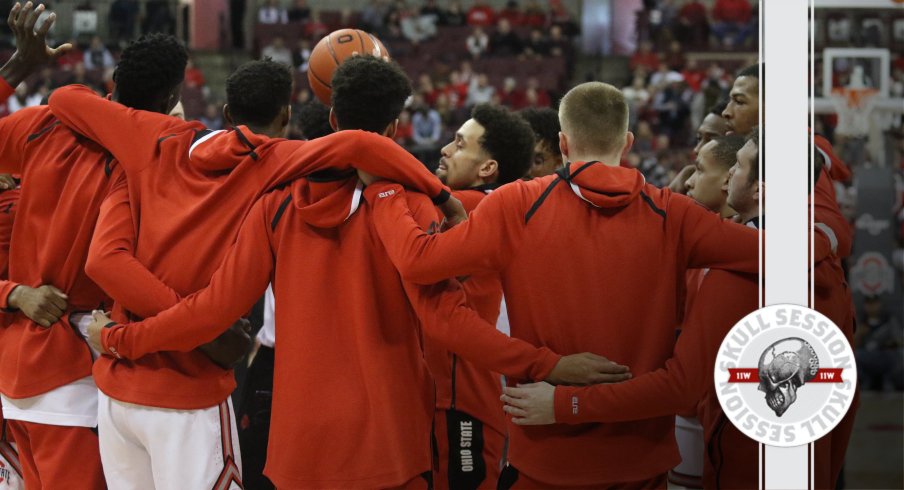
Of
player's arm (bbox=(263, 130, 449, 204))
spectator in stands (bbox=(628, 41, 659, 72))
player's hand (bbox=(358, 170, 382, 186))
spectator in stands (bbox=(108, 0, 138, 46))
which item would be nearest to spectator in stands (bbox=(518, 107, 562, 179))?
player's arm (bbox=(263, 130, 449, 204))

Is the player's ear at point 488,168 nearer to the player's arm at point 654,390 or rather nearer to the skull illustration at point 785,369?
the player's arm at point 654,390

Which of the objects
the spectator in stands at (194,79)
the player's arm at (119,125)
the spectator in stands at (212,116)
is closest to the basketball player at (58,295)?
the player's arm at (119,125)

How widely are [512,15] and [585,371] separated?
51.5ft

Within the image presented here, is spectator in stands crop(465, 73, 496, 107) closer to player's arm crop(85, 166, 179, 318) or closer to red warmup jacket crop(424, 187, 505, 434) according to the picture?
red warmup jacket crop(424, 187, 505, 434)

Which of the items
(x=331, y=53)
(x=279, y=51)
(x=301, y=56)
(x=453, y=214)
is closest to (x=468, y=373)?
(x=453, y=214)

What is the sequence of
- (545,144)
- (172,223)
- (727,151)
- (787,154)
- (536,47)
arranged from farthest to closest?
(536,47) < (545,144) < (727,151) < (172,223) < (787,154)

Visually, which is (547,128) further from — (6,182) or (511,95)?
(511,95)

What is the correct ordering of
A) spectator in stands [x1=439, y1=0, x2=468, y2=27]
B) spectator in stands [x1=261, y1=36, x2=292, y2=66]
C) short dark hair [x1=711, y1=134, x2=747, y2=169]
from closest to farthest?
1. short dark hair [x1=711, y1=134, x2=747, y2=169]
2. spectator in stands [x1=261, y1=36, x2=292, y2=66]
3. spectator in stands [x1=439, y1=0, x2=468, y2=27]

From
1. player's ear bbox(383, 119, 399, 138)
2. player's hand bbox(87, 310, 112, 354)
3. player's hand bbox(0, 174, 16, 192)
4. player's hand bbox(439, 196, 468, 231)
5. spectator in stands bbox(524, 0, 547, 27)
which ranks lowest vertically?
player's hand bbox(87, 310, 112, 354)

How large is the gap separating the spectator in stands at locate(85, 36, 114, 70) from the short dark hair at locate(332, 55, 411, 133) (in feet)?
47.9

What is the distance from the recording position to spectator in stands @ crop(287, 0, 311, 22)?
682 inches

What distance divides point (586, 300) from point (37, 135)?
189 cm

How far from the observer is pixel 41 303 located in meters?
3.24

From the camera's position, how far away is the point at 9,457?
144 inches
